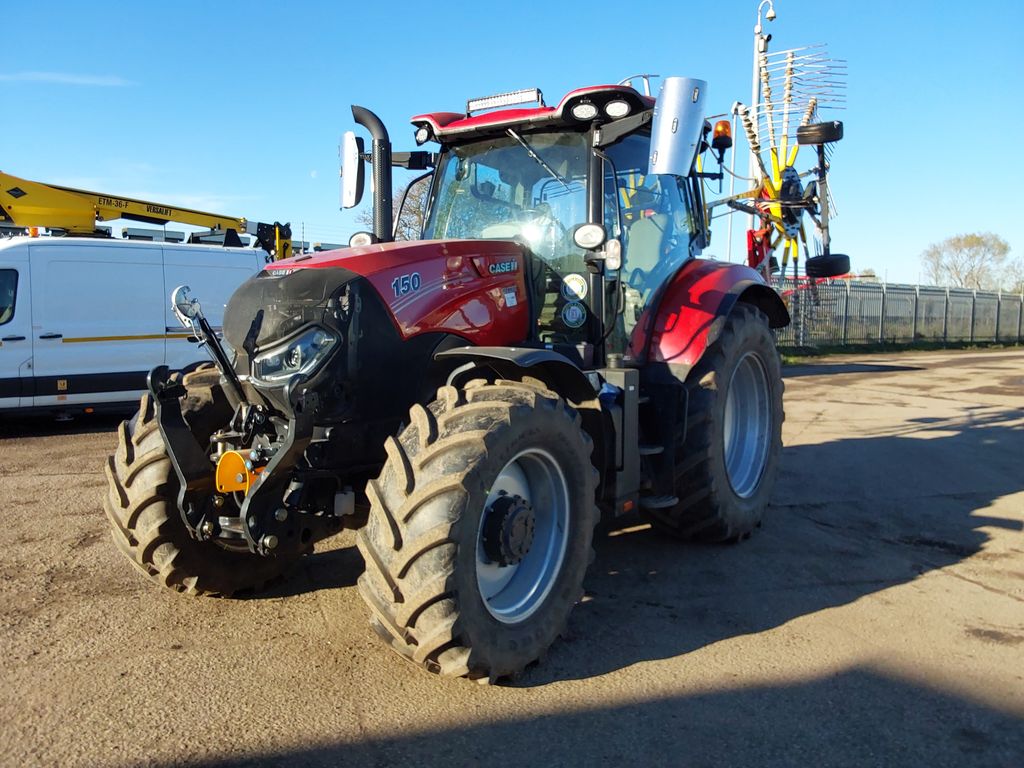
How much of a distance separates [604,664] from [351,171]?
10.2ft

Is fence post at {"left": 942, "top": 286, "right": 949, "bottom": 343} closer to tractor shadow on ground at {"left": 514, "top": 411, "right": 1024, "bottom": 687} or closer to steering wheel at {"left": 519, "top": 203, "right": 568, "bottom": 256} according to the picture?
tractor shadow on ground at {"left": 514, "top": 411, "right": 1024, "bottom": 687}

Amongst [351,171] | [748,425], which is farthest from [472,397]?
[748,425]

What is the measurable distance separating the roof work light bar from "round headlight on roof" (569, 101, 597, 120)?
45 cm

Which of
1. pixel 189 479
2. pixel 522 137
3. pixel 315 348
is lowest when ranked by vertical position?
pixel 189 479

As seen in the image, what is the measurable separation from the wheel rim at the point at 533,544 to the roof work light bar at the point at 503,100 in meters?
2.27

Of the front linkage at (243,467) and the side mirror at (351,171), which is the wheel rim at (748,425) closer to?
the side mirror at (351,171)

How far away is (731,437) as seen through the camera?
227 inches

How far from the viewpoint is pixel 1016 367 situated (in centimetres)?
2011

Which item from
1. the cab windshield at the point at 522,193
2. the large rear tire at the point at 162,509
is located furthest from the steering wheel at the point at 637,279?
the large rear tire at the point at 162,509

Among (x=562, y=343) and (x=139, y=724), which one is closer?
(x=139, y=724)

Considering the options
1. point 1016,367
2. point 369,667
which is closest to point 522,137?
point 369,667

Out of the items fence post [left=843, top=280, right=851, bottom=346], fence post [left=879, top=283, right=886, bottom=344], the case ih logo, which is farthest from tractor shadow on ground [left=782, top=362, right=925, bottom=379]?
the case ih logo

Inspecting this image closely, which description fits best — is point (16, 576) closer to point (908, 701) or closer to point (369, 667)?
point (369, 667)

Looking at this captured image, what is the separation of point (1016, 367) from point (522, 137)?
64.7 ft
